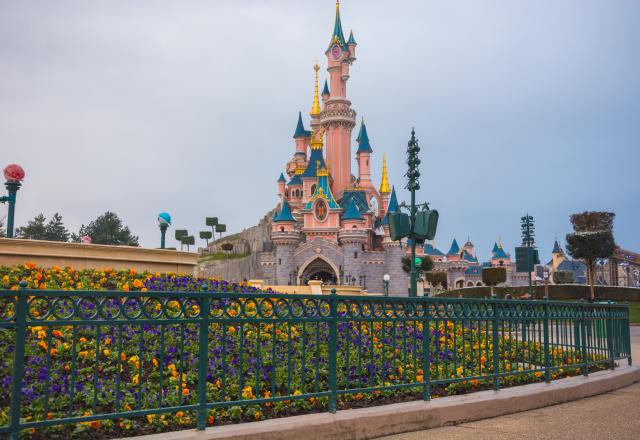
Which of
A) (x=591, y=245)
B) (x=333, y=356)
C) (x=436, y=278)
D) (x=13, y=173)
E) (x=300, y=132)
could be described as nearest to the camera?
(x=333, y=356)

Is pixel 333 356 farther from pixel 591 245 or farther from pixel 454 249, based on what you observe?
pixel 454 249

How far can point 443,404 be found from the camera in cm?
602

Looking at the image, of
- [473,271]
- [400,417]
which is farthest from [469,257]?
[400,417]

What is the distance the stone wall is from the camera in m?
13.4

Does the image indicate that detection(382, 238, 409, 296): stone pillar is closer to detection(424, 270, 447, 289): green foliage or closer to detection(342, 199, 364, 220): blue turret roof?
detection(342, 199, 364, 220): blue turret roof

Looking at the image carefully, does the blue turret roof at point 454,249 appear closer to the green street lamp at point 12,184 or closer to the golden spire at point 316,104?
the golden spire at point 316,104

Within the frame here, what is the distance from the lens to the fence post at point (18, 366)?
387 centimetres

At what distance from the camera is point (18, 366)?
389 cm

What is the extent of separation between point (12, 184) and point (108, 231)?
4248 centimetres

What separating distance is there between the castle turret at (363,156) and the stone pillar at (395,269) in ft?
41.6

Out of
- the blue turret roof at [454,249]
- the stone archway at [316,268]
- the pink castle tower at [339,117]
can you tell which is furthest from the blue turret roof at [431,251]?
the stone archway at [316,268]

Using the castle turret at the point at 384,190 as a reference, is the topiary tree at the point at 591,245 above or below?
below

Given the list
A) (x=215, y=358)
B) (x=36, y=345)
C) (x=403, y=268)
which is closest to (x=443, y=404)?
(x=215, y=358)

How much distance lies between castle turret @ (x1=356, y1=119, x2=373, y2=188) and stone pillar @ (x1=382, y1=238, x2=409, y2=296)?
12675mm
